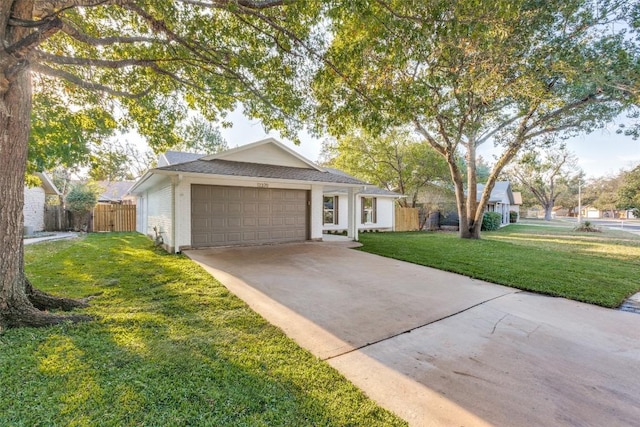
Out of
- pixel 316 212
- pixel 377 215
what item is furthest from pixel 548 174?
pixel 316 212

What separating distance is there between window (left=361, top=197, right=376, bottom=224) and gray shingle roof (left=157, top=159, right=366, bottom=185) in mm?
6695

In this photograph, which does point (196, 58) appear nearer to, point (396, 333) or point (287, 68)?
point (287, 68)

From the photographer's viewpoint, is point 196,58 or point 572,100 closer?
point 196,58

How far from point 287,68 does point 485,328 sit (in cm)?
643

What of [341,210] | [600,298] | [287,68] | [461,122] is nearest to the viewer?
[600,298]

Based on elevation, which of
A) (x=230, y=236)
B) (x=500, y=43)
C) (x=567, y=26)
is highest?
(x=567, y=26)

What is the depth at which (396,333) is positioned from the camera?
3.74 metres

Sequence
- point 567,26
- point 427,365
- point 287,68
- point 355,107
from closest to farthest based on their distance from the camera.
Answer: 1. point 427,365
2. point 355,107
3. point 287,68
4. point 567,26

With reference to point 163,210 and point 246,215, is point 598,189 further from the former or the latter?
point 163,210

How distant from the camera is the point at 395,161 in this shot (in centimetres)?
2081

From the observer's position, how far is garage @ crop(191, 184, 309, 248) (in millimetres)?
9508

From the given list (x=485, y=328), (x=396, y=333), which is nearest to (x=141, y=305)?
(x=396, y=333)

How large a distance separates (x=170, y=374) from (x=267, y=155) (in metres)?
9.72

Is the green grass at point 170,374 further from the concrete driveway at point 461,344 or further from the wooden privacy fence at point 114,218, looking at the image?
the wooden privacy fence at point 114,218
